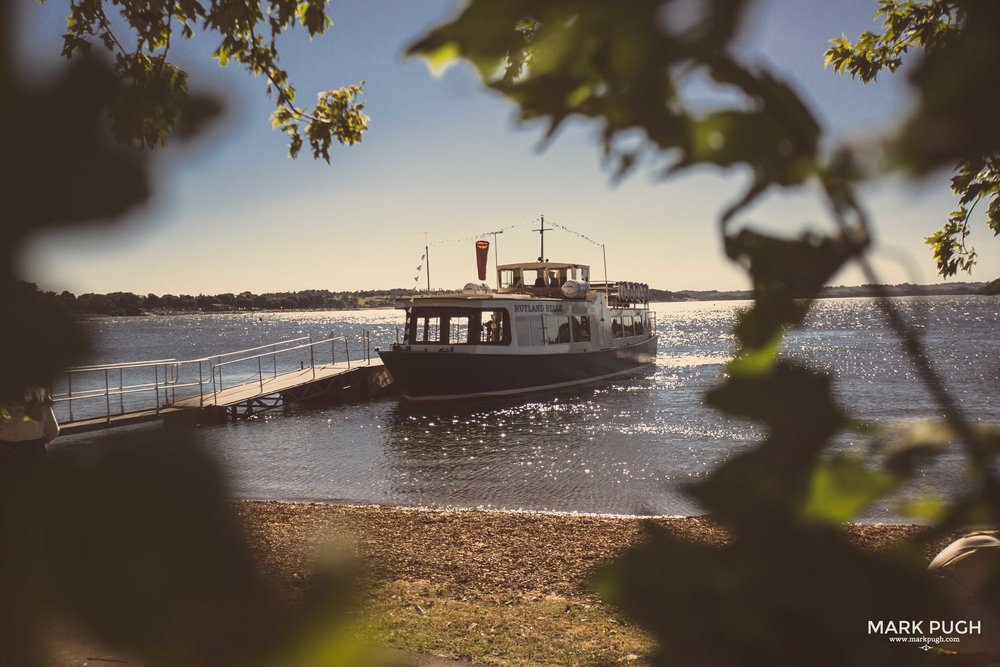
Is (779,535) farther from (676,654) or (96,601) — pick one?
(96,601)

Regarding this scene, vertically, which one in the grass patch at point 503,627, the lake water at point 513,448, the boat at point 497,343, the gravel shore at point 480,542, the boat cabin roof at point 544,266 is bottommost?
the lake water at point 513,448

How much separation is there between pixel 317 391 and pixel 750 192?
31040 mm

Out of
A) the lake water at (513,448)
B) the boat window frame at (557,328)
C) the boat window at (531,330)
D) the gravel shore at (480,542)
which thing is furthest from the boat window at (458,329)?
the gravel shore at (480,542)

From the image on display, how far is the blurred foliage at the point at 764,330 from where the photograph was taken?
0.43m

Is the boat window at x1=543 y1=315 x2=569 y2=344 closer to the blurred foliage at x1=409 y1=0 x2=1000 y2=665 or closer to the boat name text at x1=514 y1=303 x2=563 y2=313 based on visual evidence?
the boat name text at x1=514 y1=303 x2=563 y2=313

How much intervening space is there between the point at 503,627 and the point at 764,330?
6.69 m

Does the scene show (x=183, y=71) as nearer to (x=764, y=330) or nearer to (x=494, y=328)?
(x=764, y=330)

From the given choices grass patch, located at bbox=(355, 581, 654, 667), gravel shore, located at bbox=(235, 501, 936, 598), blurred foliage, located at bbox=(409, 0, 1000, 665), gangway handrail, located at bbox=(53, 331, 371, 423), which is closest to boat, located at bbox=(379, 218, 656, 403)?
gangway handrail, located at bbox=(53, 331, 371, 423)

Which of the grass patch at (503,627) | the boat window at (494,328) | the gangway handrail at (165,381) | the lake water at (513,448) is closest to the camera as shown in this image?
the gangway handrail at (165,381)

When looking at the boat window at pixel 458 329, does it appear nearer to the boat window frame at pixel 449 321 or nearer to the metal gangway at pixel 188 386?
the boat window frame at pixel 449 321

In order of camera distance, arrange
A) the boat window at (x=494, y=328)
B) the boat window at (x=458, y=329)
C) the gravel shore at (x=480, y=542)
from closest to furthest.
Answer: the gravel shore at (x=480, y=542)
the boat window at (x=494, y=328)
the boat window at (x=458, y=329)

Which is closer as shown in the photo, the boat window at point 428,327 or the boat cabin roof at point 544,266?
the boat window at point 428,327

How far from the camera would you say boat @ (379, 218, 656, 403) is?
82.7 ft

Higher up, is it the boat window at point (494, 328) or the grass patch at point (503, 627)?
the boat window at point (494, 328)
